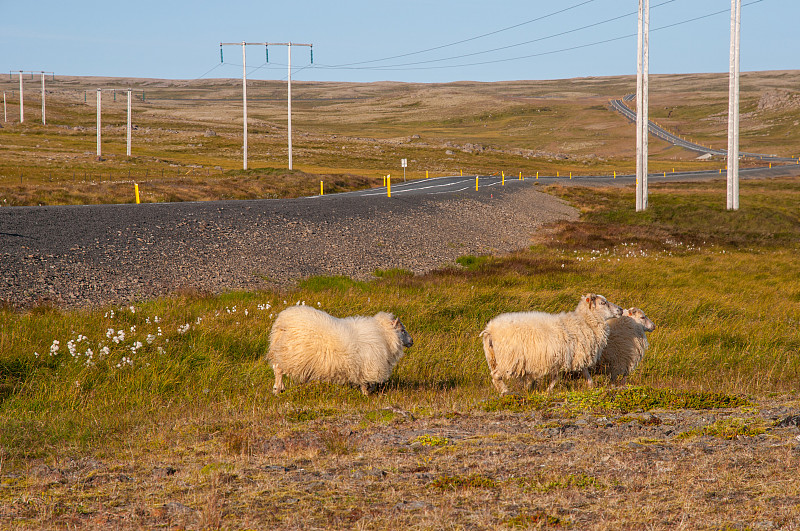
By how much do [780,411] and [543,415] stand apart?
8.66 feet

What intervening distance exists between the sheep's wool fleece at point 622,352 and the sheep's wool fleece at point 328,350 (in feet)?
12.8

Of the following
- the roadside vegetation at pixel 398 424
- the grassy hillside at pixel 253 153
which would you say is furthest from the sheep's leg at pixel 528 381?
the grassy hillside at pixel 253 153

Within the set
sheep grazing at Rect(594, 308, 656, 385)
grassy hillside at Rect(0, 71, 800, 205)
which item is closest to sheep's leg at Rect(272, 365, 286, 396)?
sheep grazing at Rect(594, 308, 656, 385)

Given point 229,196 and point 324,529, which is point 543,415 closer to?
point 324,529

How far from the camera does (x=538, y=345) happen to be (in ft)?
33.3

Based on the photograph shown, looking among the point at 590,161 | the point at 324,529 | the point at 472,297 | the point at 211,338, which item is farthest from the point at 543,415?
the point at 590,161

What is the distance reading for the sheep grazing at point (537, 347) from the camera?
1014 centimetres

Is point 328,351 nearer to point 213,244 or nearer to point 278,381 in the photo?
point 278,381

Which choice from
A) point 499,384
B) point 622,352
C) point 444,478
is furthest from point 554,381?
point 444,478

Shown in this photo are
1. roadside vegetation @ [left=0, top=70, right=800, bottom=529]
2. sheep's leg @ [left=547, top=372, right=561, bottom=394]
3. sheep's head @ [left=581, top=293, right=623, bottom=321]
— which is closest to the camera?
roadside vegetation @ [left=0, top=70, right=800, bottom=529]

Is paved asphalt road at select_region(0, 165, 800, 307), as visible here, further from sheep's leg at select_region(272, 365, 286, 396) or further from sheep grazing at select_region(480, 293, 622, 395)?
sheep grazing at select_region(480, 293, 622, 395)

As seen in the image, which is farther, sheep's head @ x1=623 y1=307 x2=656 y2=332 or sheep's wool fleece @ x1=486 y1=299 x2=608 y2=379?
sheep's head @ x1=623 y1=307 x2=656 y2=332

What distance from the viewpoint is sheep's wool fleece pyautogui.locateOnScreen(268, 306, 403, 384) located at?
975 centimetres

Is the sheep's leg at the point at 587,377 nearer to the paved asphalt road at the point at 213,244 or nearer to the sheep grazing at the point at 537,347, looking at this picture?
the sheep grazing at the point at 537,347
